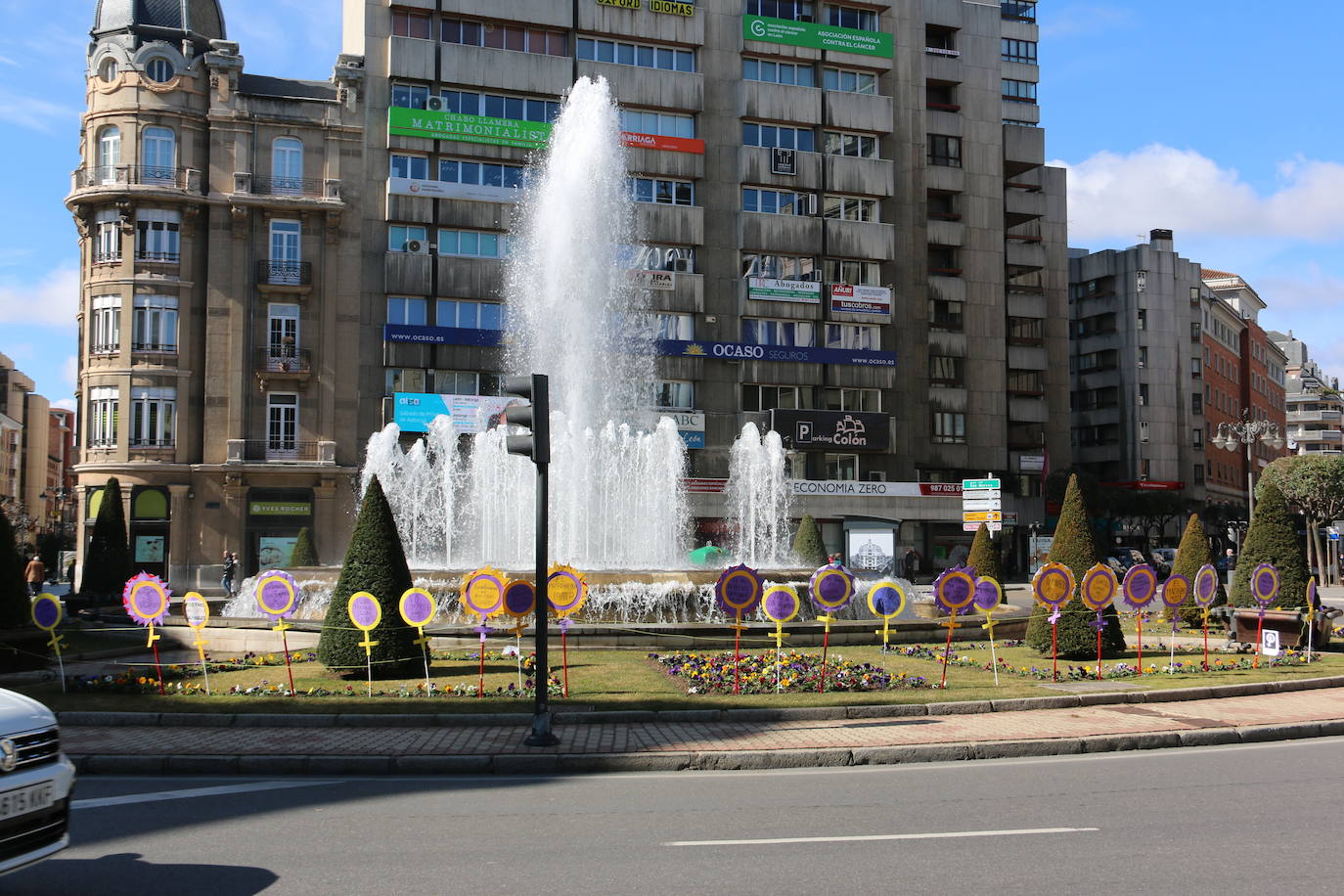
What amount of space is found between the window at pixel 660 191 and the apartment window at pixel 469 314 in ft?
28.6

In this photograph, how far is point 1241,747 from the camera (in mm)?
12344

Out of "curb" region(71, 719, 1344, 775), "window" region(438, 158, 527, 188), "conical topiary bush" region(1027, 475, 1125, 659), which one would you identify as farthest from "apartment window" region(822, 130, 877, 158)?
"curb" region(71, 719, 1344, 775)

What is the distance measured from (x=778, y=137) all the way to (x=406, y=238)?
19.4 meters

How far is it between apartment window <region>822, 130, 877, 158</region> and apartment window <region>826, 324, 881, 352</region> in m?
8.76

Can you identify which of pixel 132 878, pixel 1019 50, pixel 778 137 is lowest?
pixel 132 878

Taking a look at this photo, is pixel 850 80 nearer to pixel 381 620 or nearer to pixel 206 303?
pixel 206 303

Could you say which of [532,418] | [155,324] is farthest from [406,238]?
[532,418]

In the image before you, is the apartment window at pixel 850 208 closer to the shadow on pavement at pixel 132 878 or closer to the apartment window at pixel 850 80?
the apartment window at pixel 850 80

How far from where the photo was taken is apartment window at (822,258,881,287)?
190ft

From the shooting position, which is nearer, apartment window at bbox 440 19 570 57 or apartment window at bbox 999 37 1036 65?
apartment window at bbox 440 19 570 57

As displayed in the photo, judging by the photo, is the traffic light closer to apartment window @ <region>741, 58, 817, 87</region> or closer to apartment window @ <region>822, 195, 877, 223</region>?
apartment window @ <region>822, 195, 877, 223</region>

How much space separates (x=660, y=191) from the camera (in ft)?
182

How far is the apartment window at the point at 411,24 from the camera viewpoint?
52719 mm

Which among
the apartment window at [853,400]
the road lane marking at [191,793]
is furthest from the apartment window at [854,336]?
the road lane marking at [191,793]
